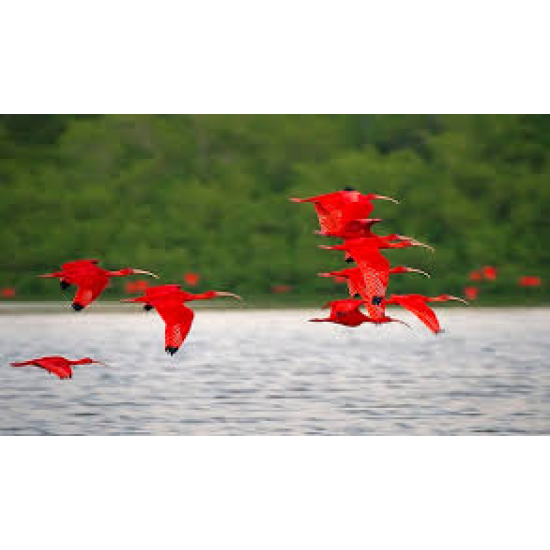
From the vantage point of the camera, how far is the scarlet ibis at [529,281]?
6664 millimetres

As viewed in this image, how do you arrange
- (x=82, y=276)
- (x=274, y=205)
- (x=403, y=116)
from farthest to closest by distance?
(x=274, y=205), (x=403, y=116), (x=82, y=276)

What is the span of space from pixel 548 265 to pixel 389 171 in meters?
1.09

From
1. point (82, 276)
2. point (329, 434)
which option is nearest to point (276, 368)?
point (329, 434)

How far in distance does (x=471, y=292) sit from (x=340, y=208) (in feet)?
12.0

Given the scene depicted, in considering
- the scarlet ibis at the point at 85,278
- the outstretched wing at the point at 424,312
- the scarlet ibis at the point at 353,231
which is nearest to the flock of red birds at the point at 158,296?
the scarlet ibis at the point at 85,278

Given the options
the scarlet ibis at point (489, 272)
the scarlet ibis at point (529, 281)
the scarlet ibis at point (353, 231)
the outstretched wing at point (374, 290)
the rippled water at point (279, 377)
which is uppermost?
the scarlet ibis at point (353, 231)

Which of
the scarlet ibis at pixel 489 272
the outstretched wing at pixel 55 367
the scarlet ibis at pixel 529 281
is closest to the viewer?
the outstretched wing at pixel 55 367

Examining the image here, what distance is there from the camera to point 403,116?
6488 mm

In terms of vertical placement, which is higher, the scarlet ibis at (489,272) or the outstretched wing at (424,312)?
the scarlet ibis at (489,272)

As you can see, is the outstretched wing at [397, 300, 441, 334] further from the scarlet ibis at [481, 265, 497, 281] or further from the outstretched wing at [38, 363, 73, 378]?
the scarlet ibis at [481, 265, 497, 281]

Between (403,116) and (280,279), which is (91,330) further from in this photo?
(403,116)

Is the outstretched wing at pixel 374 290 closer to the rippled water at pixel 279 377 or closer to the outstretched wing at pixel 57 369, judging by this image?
the rippled water at pixel 279 377

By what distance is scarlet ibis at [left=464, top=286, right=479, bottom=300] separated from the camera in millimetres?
6848

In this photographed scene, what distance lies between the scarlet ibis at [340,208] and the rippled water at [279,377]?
1034 mm
